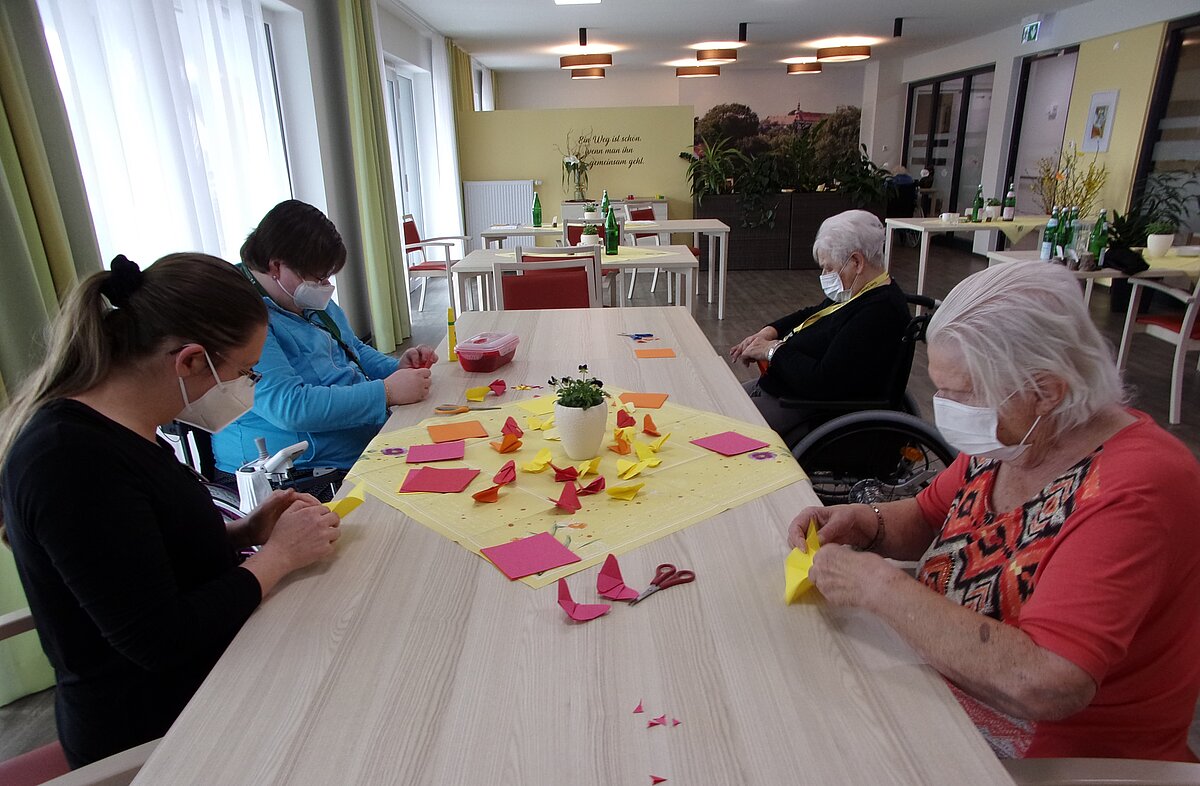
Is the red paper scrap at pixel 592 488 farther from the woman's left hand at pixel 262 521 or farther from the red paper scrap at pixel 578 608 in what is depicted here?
the woman's left hand at pixel 262 521

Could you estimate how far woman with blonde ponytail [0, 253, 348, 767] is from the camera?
0.91m

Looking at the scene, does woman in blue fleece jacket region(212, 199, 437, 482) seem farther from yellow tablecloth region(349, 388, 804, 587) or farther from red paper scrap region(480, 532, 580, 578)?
red paper scrap region(480, 532, 580, 578)

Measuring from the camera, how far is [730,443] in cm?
155

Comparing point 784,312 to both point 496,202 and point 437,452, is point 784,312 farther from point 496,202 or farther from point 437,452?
point 437,452

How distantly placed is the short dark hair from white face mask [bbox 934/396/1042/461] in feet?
4.88

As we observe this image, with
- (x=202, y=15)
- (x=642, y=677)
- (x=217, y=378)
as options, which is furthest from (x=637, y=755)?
(x=202, y=15)

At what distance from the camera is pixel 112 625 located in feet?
2.99

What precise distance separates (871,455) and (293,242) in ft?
5.49

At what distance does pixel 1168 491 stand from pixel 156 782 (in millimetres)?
1157

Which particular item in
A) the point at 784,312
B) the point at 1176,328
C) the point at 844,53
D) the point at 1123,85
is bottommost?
the point at 784,312

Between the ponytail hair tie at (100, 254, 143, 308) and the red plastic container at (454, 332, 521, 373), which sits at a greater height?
the ponytail hair tie at (100, 254, 143, 308)

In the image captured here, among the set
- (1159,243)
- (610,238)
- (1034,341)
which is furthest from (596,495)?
(1159,243)

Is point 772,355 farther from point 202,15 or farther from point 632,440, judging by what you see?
point 202,15

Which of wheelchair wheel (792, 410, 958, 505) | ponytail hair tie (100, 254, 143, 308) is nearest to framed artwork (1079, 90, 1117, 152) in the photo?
wheelchair wheel (792, 410, 958, 505)
